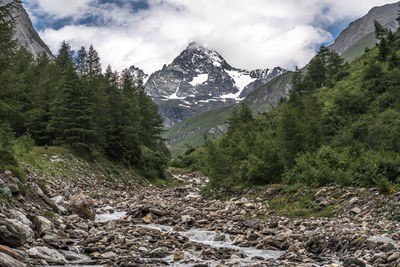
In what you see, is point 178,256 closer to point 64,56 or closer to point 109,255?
point 109,255

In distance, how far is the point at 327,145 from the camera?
124 ft

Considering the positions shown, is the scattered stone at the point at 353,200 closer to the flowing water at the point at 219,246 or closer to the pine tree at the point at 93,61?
the flowing water at the point at 219,246

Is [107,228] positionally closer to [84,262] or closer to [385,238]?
[84,262]

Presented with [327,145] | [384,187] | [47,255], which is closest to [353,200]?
[384,187]

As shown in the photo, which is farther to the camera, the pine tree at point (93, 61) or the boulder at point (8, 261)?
the pine tree at point (93, 61)

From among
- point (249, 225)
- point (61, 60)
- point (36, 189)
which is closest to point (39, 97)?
point (61, 60)

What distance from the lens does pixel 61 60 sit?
67.6 m

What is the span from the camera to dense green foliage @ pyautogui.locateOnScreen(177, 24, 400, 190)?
82.8ft

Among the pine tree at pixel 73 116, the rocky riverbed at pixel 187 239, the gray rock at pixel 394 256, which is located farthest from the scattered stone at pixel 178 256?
the pine tree at pixel 73 116

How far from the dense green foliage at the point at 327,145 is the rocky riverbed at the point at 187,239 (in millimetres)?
3590

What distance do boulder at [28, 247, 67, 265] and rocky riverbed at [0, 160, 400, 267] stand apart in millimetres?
32

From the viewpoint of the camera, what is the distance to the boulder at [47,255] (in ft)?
35.4

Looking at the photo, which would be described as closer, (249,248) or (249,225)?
(249,248)

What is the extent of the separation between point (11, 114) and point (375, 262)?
17.0 meters
